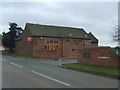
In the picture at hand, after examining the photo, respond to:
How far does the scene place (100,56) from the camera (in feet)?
90.2

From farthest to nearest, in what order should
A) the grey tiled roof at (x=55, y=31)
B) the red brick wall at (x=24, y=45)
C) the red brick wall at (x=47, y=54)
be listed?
the red brick wall at (x=24, y=45) < the grey tiled roof at (x=55, y=31) < the red brick wall at (x=47, y=54)

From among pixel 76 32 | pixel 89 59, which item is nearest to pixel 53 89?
pixel 89 59

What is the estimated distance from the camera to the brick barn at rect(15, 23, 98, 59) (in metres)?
66.0

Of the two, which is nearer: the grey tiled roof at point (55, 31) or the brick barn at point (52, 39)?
the brick barn at point (52, 39)

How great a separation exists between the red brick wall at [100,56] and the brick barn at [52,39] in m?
31.8

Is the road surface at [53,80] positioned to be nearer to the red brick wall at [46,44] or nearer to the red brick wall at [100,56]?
the red brick wall at [100,56]

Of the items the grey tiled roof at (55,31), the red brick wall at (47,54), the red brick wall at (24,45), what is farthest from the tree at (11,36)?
the red brick wall at (47,54)

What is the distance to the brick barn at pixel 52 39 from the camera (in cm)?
6600

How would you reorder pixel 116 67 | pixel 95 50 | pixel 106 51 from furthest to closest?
1. pixel 95 50
2. pixel 106 51
3. pixel 116 67

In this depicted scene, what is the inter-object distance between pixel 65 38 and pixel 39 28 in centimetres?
726

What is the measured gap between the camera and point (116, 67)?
24.6 metres

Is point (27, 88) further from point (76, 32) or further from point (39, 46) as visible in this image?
point (76, 32)

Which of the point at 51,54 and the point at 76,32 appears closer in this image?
the point at 51,54

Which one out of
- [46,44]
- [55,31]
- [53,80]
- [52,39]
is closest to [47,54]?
[46,44]
